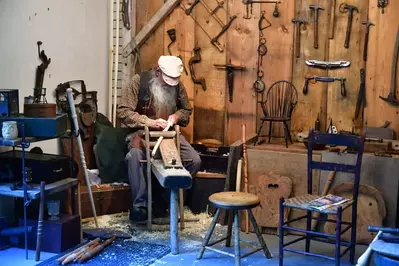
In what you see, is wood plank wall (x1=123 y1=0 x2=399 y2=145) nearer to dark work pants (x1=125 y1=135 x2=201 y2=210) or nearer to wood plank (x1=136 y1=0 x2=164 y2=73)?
wood plank (x1=136 y1=0 x2=164 y2=73)

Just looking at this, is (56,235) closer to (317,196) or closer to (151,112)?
(151,112)

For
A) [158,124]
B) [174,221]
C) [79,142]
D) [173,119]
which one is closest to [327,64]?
[173,119]

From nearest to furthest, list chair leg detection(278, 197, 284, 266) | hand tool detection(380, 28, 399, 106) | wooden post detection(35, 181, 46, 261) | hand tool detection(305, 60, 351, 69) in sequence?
chair leg detection(278, 197, 284, 266) → wooden post detection(35, 181, 46, 261) → hand tool detection(380, 28, 399, 106) → hand tool detection(305, 60, 351, 69)

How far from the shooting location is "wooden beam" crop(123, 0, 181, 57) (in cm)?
579

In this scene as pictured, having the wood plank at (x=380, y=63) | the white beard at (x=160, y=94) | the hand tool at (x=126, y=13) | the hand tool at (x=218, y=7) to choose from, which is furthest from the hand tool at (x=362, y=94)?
the hand tool at (x=126, y=13)

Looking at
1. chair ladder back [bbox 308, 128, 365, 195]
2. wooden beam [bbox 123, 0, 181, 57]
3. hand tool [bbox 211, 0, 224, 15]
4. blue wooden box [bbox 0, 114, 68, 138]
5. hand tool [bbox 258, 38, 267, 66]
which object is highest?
hand tool [bbox 211, 0, 224, 15]

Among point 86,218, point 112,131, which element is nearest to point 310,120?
point 112,131

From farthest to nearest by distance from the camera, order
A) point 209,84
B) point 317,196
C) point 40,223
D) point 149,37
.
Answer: point 149,37
point 209,84
point 317,196
point 40,223

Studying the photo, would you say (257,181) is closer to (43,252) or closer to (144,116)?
(144,116)

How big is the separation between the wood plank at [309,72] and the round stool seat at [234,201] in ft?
4.77

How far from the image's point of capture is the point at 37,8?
509 cm

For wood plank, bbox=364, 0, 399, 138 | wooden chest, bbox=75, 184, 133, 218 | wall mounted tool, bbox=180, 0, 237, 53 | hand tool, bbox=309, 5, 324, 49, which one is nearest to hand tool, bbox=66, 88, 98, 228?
wooden chest, bbox=75, 184, 133, 218

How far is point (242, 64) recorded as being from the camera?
5.63 metres

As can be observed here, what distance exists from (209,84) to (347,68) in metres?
1.30
